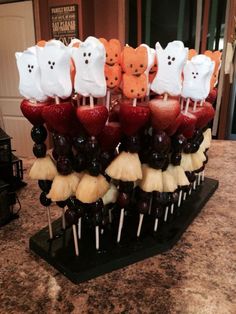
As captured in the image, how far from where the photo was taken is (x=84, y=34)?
9.44 feet

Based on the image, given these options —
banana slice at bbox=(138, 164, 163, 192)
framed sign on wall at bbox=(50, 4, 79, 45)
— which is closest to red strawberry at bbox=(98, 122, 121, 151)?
banana slice at bbox=(138, 164, 163, 192)

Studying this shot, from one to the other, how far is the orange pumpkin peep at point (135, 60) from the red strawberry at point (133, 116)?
7 cm

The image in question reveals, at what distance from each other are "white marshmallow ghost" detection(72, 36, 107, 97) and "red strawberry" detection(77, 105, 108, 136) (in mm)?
28

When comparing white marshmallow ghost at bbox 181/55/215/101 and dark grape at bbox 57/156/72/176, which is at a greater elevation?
white marshmallow ghost at bbox 181/55/215/101

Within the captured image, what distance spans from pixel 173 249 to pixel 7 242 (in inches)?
17.5

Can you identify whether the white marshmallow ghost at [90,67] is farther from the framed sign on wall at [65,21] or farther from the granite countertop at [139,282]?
the framed sign on wall at [65,21]

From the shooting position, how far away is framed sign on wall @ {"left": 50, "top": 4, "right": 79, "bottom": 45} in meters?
2.81

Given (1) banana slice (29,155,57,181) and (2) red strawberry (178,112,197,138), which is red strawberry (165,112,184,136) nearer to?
(2) red strawberry (178,112,197,138)

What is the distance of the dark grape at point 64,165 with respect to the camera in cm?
60

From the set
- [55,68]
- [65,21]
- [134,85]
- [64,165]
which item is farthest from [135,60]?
[65,21]

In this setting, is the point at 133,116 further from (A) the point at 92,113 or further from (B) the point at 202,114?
(B) the point at 202,114

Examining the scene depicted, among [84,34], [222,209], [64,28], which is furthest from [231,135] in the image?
[222,209]

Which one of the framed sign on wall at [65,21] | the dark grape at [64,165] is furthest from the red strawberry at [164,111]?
the framed sign on wall at [65,21]

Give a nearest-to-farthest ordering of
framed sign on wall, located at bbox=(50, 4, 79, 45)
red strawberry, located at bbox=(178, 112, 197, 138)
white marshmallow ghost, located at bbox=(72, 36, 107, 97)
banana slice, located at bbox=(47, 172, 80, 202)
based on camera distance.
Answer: white marshmallow ghost, located at bbox=(72, 36, 107, 97) → banana slice, located at bbox=(47, 172, 80, 202) → red strawberry, located at bbox=(178, 112, 197, 138) → framed sign on wall, located at bbox=(50, 4, 79, 45)
